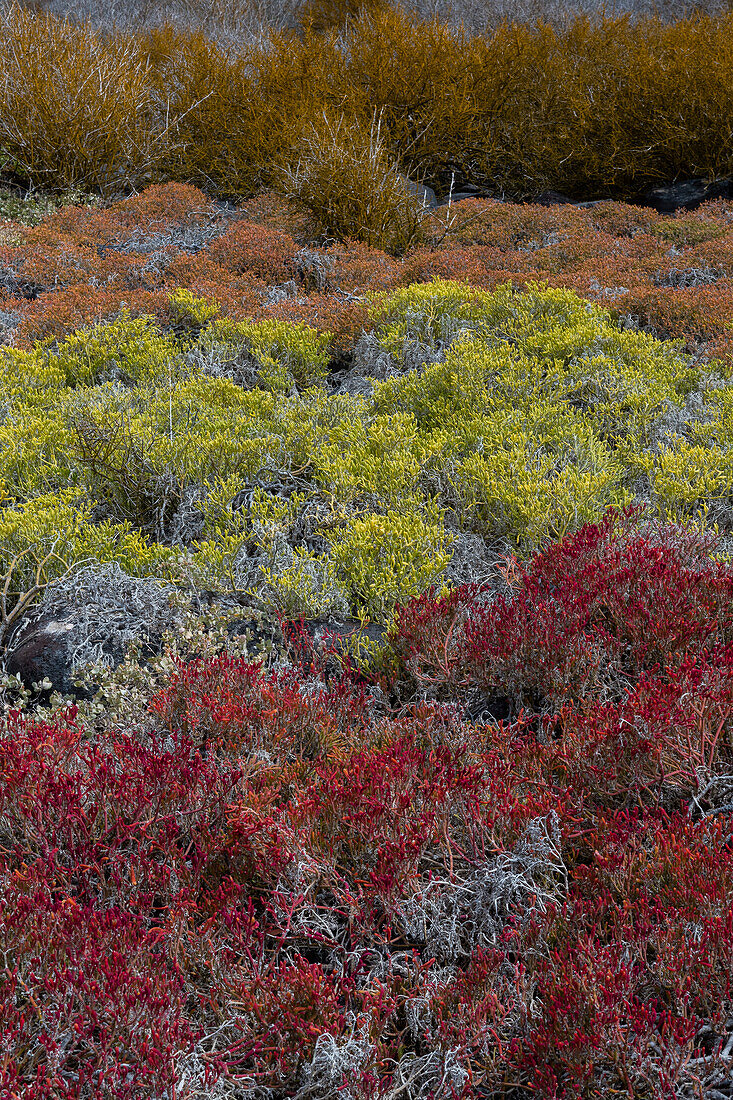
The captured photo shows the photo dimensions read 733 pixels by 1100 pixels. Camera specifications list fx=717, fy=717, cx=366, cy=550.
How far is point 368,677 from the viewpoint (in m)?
3.00

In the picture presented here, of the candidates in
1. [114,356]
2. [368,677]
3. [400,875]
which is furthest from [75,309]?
[400,875]

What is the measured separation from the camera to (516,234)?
9133mm

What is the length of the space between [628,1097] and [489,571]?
7.95 ft

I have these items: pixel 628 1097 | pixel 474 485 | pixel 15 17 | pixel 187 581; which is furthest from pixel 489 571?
pixel 15 17

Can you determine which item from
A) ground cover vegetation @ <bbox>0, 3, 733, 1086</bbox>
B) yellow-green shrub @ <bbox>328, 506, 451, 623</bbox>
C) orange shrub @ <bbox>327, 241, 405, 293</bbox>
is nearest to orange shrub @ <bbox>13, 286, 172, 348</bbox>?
ground cover vegetation @ <bbox>0, 3, 733, 1086</bbox>

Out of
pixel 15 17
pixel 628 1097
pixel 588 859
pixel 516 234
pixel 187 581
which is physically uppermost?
pixel 15 17

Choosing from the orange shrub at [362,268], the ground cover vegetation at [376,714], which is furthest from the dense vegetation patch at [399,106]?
the ground cover vegetation at [376,714]

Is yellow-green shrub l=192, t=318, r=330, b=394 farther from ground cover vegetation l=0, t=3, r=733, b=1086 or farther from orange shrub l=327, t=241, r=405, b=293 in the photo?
orange shrub l=327, t=241, r=405, b=293

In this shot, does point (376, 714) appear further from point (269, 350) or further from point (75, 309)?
point (75, 309)

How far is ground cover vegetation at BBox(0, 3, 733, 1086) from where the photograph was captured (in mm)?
1613

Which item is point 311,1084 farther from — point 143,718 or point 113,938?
point 143,718

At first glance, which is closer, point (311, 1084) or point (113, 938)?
point (311, 1084)

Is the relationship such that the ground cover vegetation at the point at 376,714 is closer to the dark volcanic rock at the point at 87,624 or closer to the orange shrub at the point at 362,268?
the dark volcanic rock at the point at 87,624

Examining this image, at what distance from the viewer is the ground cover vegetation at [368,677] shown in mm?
1613
